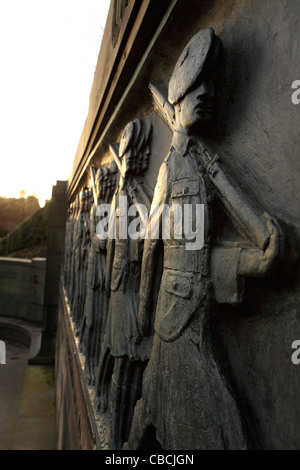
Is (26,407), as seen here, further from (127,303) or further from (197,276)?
(197,276)

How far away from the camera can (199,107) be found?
1.07 metres

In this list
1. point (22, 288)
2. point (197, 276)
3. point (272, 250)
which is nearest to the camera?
point (272, 250)

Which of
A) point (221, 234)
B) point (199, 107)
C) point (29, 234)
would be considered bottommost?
point (221, 234)

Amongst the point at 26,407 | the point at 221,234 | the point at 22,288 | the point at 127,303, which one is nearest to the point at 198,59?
the point at 221,234

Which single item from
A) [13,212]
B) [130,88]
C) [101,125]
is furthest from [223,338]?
[13,212]

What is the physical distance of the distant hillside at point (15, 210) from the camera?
3048 centimetres

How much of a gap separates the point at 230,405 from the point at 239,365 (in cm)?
11

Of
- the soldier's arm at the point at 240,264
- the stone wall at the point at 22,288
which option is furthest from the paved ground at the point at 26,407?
the soldier's arm at the point at 240,264

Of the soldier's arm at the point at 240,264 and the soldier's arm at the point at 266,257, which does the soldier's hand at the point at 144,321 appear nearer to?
the soldier's arm at the point at 240,264

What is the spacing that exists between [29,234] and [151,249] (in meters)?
14.3

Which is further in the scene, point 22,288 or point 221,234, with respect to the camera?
point 22,288

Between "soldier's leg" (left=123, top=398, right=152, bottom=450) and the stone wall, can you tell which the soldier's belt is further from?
the stone wall

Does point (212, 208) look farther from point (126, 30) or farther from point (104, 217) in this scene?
point (104, 217)

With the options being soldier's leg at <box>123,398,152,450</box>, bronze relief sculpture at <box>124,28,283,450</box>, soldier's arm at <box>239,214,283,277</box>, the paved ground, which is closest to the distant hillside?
the paved ground
